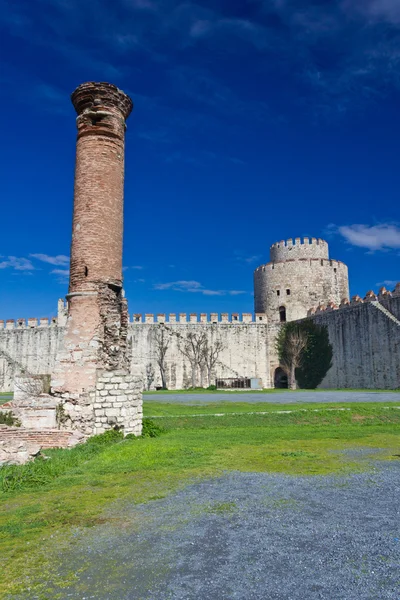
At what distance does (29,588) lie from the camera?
3252mm

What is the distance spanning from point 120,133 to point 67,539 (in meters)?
10.9

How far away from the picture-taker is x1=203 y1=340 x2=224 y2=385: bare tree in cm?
3525

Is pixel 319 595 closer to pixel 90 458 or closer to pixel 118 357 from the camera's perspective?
pixel 90 458

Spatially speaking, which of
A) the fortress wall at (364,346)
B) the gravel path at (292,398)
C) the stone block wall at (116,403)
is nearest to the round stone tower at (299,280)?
the fortress wall at (364,346)

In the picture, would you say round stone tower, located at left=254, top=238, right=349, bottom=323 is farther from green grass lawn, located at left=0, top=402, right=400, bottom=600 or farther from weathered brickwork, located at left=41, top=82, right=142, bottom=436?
weathered brickwork, located at left=41, top=82, right=142, bottom=436

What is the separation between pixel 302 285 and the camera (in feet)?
121

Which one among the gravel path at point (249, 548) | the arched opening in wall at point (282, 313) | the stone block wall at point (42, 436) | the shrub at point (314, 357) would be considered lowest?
the gravel path at point (249, 548)

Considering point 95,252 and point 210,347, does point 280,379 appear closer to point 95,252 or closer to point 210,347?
point 210,347

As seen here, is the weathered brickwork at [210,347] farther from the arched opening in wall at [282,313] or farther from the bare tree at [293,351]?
the arched opening in wall at [282,313]

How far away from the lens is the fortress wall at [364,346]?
26.6 m

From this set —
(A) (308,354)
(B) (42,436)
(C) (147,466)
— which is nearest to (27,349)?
(A) (308,354)

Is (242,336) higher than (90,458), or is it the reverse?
(242,336)

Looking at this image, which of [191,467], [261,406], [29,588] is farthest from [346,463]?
[261,406]

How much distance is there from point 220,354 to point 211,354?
2.63 ft
